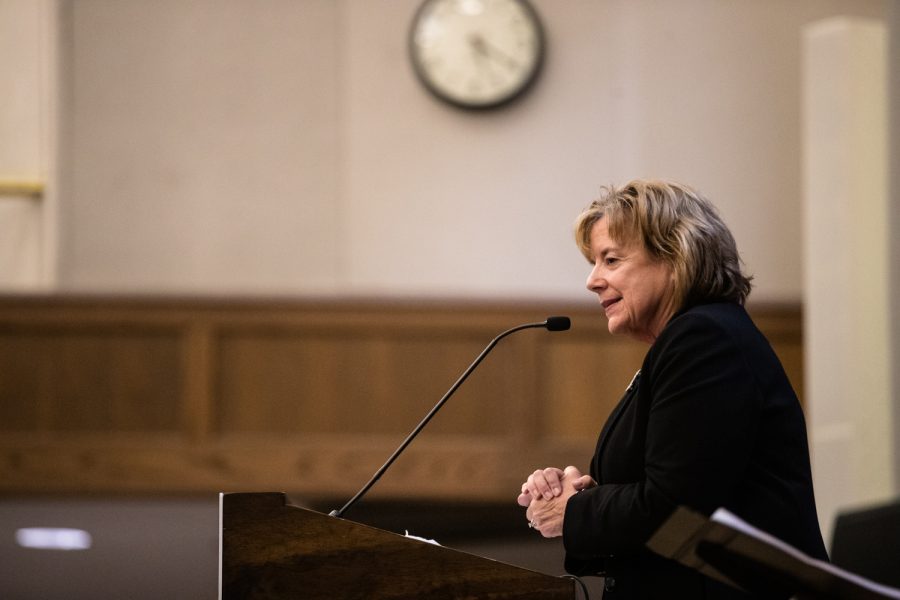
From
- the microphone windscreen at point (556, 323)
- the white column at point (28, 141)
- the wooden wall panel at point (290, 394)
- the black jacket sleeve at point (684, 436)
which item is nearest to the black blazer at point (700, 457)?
the black jacket sleeve at point (684, 436)

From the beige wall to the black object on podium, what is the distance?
12.8 feet

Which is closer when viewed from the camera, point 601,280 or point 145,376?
point 601,280

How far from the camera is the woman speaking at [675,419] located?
1.62 meters

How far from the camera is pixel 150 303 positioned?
16.8ft

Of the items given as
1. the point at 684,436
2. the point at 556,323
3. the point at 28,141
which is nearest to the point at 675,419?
the point at 684,436

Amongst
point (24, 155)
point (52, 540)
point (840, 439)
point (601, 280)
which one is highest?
point (24, 155)

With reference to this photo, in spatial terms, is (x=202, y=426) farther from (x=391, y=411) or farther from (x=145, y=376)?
(x=391, y=411)

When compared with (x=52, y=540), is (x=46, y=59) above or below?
above

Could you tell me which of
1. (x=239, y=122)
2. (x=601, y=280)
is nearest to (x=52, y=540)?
(x=239, y=122)

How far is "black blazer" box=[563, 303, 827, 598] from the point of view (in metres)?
1.61

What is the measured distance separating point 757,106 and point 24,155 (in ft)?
12.0

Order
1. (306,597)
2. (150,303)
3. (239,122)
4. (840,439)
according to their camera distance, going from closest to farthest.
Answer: (306,597) → (840,439) → (150,303) → (239,122)

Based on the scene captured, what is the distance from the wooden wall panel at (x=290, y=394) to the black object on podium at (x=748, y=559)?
144 inches

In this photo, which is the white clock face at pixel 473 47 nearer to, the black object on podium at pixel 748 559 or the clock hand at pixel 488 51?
the clock hand at pixel 488 51
